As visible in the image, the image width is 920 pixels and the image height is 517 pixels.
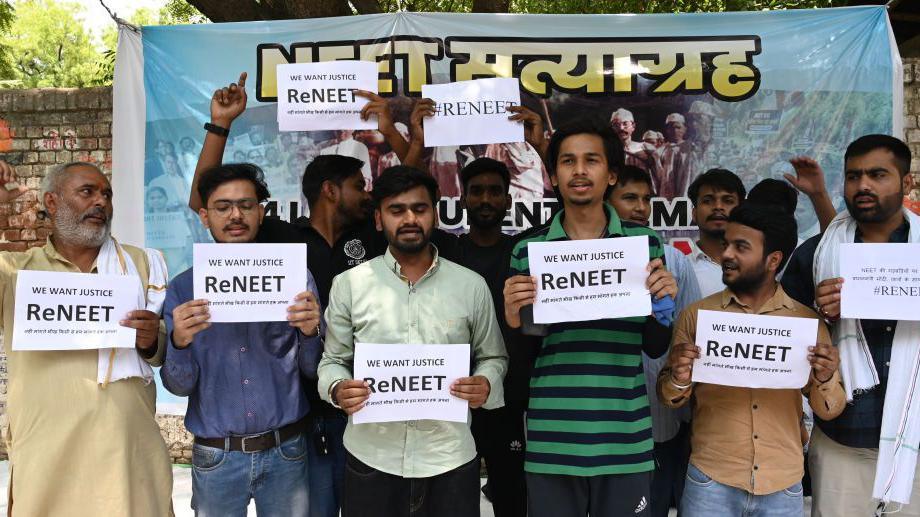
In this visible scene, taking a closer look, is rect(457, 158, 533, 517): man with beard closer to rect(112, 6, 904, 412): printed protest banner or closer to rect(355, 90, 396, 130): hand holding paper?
rect(355, 90, 396, 130): hand holding paper

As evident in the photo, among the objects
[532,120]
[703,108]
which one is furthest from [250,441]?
[703,108]

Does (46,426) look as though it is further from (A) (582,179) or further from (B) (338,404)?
(A) (582,179)

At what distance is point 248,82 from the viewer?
16.4 ft

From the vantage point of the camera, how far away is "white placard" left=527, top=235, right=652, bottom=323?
2.76m

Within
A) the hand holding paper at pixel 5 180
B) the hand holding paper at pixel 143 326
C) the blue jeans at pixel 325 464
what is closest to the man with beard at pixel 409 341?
the blue jeans at pixel 325 464

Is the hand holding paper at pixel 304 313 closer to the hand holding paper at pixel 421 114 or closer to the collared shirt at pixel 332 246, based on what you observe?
the collared shirt at pixel 332 246

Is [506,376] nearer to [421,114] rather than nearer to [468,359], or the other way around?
[468,359]

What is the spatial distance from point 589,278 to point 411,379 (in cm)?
77

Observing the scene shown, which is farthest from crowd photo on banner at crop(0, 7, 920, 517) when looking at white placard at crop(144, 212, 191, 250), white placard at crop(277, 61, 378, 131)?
white placard at crop(144, 212, 191, 250)

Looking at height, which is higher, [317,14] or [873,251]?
[317,14]

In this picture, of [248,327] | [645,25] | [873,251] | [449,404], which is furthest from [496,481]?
[645,25]

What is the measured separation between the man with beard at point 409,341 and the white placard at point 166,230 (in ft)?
8.39

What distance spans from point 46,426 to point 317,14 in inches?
178

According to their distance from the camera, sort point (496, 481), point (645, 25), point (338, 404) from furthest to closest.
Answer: point (645, 25) → point (496, 481) → point (338, 404)
